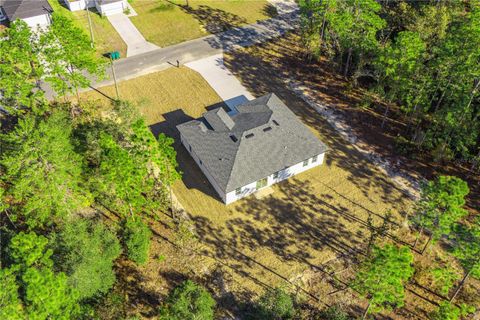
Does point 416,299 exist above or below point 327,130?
below

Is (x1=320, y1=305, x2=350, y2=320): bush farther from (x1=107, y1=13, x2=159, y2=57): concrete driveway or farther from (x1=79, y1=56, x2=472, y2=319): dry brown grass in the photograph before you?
(x1=107, y1=13, x2=159, y2=57): concrete driveway

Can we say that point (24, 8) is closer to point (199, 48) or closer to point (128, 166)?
point (199, 48)

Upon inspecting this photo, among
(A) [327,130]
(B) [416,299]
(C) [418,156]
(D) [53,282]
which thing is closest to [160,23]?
(A) [327,130]

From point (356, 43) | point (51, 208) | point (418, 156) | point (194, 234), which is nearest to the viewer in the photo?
point (51, 208)

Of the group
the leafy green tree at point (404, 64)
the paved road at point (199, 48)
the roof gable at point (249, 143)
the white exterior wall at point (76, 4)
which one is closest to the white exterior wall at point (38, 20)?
the white exterior wall at point (76, 4)

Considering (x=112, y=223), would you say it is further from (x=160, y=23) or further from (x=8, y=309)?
(x=160, y=23)

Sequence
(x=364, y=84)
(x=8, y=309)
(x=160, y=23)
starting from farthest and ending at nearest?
1. (x=160, y=23)
2. (x=364, y=84)
3. (x=8, y=309)

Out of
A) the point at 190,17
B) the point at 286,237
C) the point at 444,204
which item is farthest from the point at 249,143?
the point at 190,17
